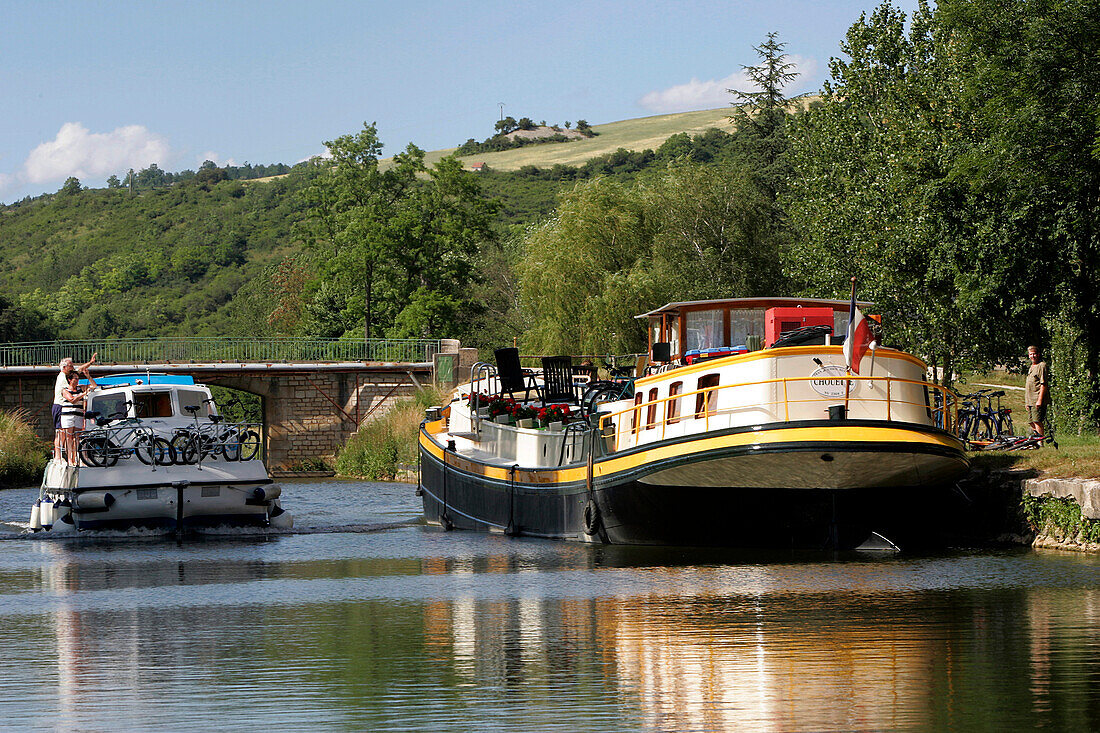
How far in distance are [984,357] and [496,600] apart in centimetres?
2216

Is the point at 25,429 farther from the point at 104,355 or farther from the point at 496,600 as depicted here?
the point at 496,600

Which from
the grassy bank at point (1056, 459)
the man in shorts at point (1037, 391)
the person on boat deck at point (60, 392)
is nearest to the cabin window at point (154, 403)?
the person on boat deck at point (60, 392)

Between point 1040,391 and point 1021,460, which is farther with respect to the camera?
point 1040,391

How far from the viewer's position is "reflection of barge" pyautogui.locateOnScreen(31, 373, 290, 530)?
75.4 feet

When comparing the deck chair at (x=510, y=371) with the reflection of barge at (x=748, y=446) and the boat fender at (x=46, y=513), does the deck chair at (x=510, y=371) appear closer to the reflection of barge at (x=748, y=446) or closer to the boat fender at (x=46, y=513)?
the reflection of barge at (x=748, y=446)

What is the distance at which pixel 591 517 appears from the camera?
20.6 meters

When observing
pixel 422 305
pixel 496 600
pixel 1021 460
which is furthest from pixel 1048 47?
pixel 422 305

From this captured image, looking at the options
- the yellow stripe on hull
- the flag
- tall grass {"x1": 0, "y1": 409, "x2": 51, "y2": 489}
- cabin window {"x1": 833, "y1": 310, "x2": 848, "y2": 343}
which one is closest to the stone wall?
tall grass {"x1": 0, "y1": 409, "x2": 51, "y2": 489}

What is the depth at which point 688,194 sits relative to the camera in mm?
52875

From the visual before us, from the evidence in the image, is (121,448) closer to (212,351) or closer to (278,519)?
(278,519)

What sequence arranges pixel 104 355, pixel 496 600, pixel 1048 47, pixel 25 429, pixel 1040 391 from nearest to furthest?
pixel 496 600
pixel 1040 391
pixel 1048 47
pixel 25 429
pixel 104 355

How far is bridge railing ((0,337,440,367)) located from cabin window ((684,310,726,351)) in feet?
138

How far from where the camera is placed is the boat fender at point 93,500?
22859 millimetres

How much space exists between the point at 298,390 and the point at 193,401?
39374 mm
